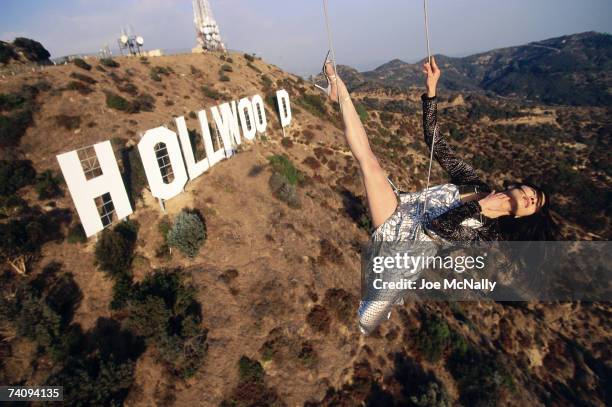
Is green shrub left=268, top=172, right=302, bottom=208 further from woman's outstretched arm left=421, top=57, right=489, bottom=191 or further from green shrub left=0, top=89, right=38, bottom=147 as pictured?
woman's outstretched arm left=421, top=57, right=489, bottom=191

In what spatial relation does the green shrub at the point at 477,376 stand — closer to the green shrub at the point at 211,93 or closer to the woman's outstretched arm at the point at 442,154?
the woman's outstretched arm at the point at 442,154

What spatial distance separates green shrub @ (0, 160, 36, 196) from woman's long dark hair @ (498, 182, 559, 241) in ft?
91.9

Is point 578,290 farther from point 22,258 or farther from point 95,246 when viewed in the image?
point 22,258

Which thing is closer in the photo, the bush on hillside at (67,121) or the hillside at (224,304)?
the hillside at (224,304)

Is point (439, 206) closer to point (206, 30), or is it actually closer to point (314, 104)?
point (314, 104)

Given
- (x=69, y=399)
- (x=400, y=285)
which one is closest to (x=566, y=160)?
(x=400, y=285)

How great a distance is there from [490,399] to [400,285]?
22966mm

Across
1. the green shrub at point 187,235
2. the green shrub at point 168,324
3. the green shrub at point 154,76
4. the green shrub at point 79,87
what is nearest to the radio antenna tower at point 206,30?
the green shrub at point 154,76

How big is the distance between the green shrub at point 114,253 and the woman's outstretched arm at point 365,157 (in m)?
20.1

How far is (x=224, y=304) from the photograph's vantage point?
1981 cm

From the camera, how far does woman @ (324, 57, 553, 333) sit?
126 inches

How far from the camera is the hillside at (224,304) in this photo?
16188 mm

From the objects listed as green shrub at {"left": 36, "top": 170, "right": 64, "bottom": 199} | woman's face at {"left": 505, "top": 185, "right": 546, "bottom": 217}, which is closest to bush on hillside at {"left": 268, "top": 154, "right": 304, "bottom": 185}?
green shrub at {"left": 36, "top": 170, "right": 64, "bottom": 199}

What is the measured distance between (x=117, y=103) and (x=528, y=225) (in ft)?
120
